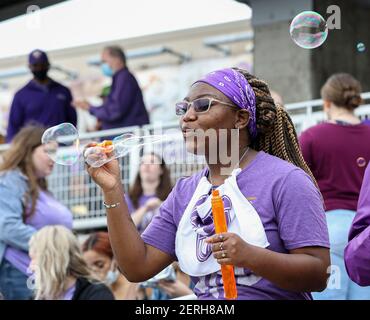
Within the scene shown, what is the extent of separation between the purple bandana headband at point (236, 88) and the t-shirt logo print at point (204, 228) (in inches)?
12.7

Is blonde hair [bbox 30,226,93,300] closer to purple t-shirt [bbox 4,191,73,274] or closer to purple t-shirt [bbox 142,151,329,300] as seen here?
purple t-shirt [bbox 4,191,73,274]

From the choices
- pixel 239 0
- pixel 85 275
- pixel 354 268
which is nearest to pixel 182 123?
pixel 354 268

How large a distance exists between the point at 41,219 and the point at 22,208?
5.5 inches

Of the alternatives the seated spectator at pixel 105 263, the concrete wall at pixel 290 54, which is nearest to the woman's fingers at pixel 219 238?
the seated spectator at pixel 105 263

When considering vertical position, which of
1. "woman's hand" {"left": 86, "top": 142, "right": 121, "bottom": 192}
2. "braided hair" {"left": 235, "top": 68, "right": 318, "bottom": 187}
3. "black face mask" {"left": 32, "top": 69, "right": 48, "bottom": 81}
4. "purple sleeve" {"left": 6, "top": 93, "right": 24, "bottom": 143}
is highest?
"braided hair" {"left": 235, "top": 68, "right": 318, "bottom": 187}

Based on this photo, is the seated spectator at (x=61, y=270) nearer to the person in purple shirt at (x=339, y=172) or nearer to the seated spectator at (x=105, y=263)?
the seated spectator at (x=105, y=263)

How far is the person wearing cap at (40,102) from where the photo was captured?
8.10 metres

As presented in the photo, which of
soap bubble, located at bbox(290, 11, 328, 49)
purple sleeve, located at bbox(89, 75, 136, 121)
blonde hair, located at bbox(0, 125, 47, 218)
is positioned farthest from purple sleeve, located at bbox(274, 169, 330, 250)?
purple sleeve, located at bbox(89, 75, 136, 121)

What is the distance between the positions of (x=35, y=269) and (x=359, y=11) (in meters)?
5.00

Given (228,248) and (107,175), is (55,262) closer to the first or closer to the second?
Answer: (107,175)

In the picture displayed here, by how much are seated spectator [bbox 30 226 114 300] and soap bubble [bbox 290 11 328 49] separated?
179 cm

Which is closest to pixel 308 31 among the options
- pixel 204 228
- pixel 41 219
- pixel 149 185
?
pixel 204 228

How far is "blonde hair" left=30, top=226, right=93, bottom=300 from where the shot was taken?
4992 millimetres

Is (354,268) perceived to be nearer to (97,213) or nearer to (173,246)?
(173,246)
